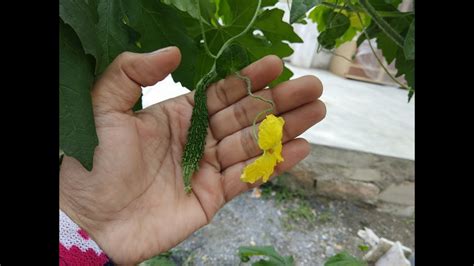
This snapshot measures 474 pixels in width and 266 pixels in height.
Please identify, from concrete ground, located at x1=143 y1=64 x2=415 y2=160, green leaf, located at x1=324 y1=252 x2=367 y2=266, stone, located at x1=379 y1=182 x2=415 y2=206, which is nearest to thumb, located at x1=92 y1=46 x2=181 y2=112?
green leaf, located at x1=324 y1=252 x2=367 y2=266

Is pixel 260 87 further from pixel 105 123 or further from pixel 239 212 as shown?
pixel 239 212

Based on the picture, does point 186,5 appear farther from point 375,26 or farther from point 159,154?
point 375,26

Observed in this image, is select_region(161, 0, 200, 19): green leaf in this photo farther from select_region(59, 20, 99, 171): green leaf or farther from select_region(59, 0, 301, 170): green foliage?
select_region(59, 20, 99, 171): green leaf

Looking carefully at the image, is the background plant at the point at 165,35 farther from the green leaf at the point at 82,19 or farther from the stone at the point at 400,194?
the stone at the point at 400,194

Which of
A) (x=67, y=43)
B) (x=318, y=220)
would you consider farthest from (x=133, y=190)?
(x=318, y=220)

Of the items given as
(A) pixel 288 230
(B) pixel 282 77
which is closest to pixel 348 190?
(A) pixel 288 230

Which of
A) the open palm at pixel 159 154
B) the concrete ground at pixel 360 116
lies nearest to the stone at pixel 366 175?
the concrete ground at pixel 360 116
